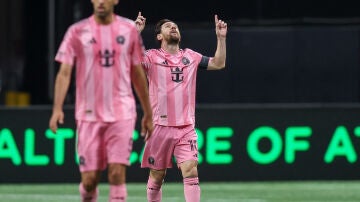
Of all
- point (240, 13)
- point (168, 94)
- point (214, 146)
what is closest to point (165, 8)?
point (240, 13)

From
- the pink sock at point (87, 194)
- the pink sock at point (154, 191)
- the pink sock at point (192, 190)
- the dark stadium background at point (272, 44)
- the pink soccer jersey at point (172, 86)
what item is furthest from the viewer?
the dark stadium background at point (272, 44)

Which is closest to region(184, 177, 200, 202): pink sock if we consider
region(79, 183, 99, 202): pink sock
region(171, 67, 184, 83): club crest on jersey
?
region(171, 67, 184, 83): club crest on jersey

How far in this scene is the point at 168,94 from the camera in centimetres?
1163

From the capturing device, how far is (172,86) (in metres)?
11.6

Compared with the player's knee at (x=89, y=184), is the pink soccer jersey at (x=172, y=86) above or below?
above

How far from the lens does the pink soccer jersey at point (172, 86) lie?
11.6m

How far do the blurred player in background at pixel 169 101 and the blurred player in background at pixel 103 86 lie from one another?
2.00 metres

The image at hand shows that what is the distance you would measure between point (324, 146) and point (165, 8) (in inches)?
156

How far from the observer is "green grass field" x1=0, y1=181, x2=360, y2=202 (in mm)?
13914

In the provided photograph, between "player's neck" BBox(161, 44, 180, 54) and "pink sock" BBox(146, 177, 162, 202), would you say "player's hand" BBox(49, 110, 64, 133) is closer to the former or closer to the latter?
"pink sock" BBox(146, 177, 162, 202)

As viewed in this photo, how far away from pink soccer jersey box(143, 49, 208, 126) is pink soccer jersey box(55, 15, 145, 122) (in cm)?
206

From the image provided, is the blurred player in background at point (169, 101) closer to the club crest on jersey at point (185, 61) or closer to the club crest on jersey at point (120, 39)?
the club crest on jersey at point (185, 61)

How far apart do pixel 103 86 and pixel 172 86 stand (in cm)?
226

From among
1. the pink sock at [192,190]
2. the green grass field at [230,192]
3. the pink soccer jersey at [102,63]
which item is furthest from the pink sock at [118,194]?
the green grass field at [230,192]
